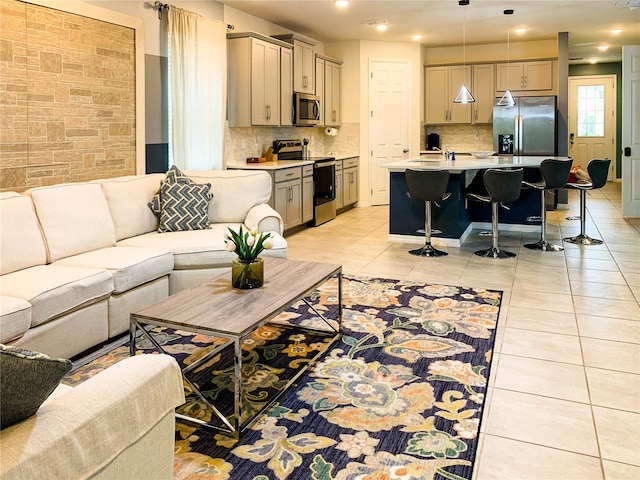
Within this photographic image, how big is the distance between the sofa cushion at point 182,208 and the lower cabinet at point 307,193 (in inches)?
109

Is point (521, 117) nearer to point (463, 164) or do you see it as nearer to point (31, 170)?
point (463, 164)

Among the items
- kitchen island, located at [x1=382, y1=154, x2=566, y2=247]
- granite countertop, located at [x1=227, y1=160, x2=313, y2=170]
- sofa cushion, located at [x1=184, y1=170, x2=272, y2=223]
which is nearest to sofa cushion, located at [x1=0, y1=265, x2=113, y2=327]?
sofa cushion, located at [x1=184, y1=170, x2=272, y2=223]

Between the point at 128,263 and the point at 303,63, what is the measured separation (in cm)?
518

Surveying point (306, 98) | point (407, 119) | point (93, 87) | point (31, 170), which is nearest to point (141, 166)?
point (93, 87)

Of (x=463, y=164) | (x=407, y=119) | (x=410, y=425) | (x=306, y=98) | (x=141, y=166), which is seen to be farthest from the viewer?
(x=407, y=119)

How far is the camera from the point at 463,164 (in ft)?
19.5

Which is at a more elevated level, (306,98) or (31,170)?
(306,98)

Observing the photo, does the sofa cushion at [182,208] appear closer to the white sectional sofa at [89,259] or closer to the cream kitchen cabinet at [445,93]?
the white sectional sofa at [89,259]

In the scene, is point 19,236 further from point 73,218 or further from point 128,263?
point 128,263

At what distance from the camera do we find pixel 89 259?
3.41 m

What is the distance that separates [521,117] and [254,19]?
4.58 meters

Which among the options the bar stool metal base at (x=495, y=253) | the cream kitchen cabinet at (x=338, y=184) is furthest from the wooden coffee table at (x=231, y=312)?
the cream kitchen cabinet at (x=338, y=184)

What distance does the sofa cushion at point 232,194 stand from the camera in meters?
4.66

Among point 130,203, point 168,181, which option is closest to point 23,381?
point 130,203
